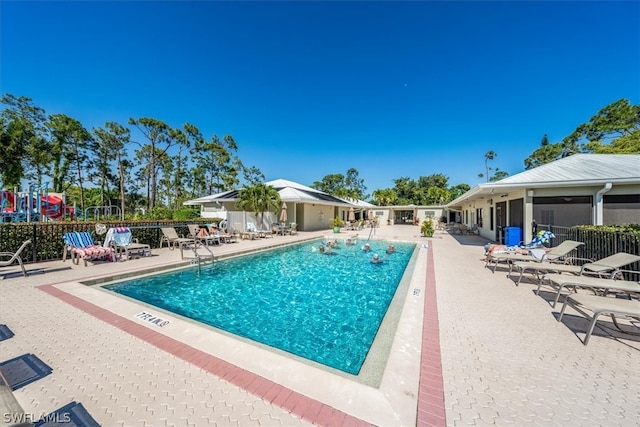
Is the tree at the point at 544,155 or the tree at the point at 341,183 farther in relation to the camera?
the tree at the point at 341,183

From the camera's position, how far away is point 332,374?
2.62 m

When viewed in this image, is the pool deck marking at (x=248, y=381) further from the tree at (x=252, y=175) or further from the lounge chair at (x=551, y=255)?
the tree at (x=252, y=175)

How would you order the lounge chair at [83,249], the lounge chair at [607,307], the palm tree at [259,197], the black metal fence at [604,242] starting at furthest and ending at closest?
the palm tree at [259,197], the lounge chair at [83,249], the black metal fence at [604,242], the lounge chair at [607,307]

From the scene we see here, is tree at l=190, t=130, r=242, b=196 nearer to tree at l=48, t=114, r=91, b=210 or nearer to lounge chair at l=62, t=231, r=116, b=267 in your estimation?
tree at l=48, t=114, r=91, b=210

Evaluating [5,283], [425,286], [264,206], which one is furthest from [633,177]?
[5,283]

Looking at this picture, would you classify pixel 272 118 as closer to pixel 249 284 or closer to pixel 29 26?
pixel 29 26

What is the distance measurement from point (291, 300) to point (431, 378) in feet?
12.4

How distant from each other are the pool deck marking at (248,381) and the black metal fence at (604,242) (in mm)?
7645

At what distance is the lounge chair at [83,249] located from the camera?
25.3 feet

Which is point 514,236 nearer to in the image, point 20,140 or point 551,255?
point 551,255

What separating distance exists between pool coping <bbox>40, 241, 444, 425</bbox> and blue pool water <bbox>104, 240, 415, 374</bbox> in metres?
0.81

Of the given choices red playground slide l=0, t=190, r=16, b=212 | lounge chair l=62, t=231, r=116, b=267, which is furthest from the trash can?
red playground slide l=0, t=190, r=16, b=212

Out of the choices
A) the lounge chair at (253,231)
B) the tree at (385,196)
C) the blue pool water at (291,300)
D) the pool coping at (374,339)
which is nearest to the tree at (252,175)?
the tree at (385,196)

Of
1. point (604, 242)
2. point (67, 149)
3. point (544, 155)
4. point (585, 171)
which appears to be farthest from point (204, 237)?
point (544, 155)
